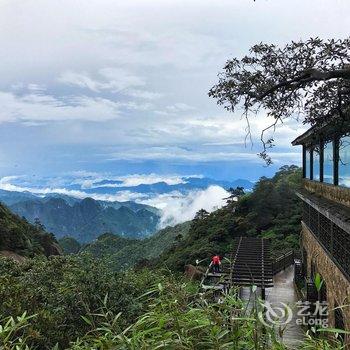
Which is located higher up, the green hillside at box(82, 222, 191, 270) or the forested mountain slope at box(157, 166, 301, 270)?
the forested mountain slope at box(157, 166, 301, 270)

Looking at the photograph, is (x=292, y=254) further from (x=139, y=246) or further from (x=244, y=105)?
(x=139, y=246)

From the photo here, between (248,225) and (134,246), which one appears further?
(134,246)

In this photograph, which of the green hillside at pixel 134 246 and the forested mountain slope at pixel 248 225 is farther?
the green hillside at pixel 134 246

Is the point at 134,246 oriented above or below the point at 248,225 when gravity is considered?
below

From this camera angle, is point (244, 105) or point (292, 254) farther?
point (292, 254)

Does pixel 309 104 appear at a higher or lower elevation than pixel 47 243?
higher

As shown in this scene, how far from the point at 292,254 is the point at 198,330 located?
2380 centimetres

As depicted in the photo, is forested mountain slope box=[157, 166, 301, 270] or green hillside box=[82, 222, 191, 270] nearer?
forested mountain slope box=[157, 166, 301, 270]

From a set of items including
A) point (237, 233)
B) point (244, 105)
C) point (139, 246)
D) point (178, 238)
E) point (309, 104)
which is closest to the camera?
point (244, 105)

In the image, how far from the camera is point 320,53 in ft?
26.1

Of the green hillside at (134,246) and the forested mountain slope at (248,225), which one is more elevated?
the forested mountain slope at (248,225)

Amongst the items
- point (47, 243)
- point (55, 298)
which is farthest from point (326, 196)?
point (47, 243)

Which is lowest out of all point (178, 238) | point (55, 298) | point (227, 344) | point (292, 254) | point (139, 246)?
point (139, 246)

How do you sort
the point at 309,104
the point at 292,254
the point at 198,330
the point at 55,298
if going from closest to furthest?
the point at 198,330, the point at 309,104, the point at 55,298, the point at 292,254
